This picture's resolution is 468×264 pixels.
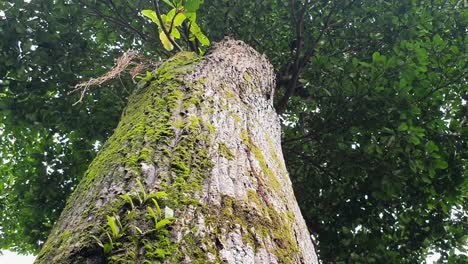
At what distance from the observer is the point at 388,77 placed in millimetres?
4359

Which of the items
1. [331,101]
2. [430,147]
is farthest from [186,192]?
[331,101]

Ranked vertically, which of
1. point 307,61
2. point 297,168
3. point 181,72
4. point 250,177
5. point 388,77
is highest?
point 307,61

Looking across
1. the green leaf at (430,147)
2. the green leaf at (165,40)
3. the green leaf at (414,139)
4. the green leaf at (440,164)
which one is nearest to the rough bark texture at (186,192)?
the green leaf at (165,40)

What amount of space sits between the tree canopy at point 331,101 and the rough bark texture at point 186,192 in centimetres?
236

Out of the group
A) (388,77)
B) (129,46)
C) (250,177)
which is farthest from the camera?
(129,46)

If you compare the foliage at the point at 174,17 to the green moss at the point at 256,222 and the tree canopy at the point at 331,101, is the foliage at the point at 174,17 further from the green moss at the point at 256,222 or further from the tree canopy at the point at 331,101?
the tree canopy at the point at 331,101

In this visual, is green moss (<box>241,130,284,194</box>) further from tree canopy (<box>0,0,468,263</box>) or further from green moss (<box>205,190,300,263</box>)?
tree canopy (<box>0,0,468,263</box>)

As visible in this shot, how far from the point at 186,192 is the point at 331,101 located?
146 inches

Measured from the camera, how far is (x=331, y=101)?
4.91 metres

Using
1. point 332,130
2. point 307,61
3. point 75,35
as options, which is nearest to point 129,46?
point 75,35

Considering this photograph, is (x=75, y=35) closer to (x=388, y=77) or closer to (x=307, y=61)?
(x=307, y=61)

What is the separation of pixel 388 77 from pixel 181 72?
8.31 feet

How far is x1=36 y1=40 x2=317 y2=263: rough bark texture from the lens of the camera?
121 centimetres

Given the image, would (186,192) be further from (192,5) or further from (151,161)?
(192,5)
